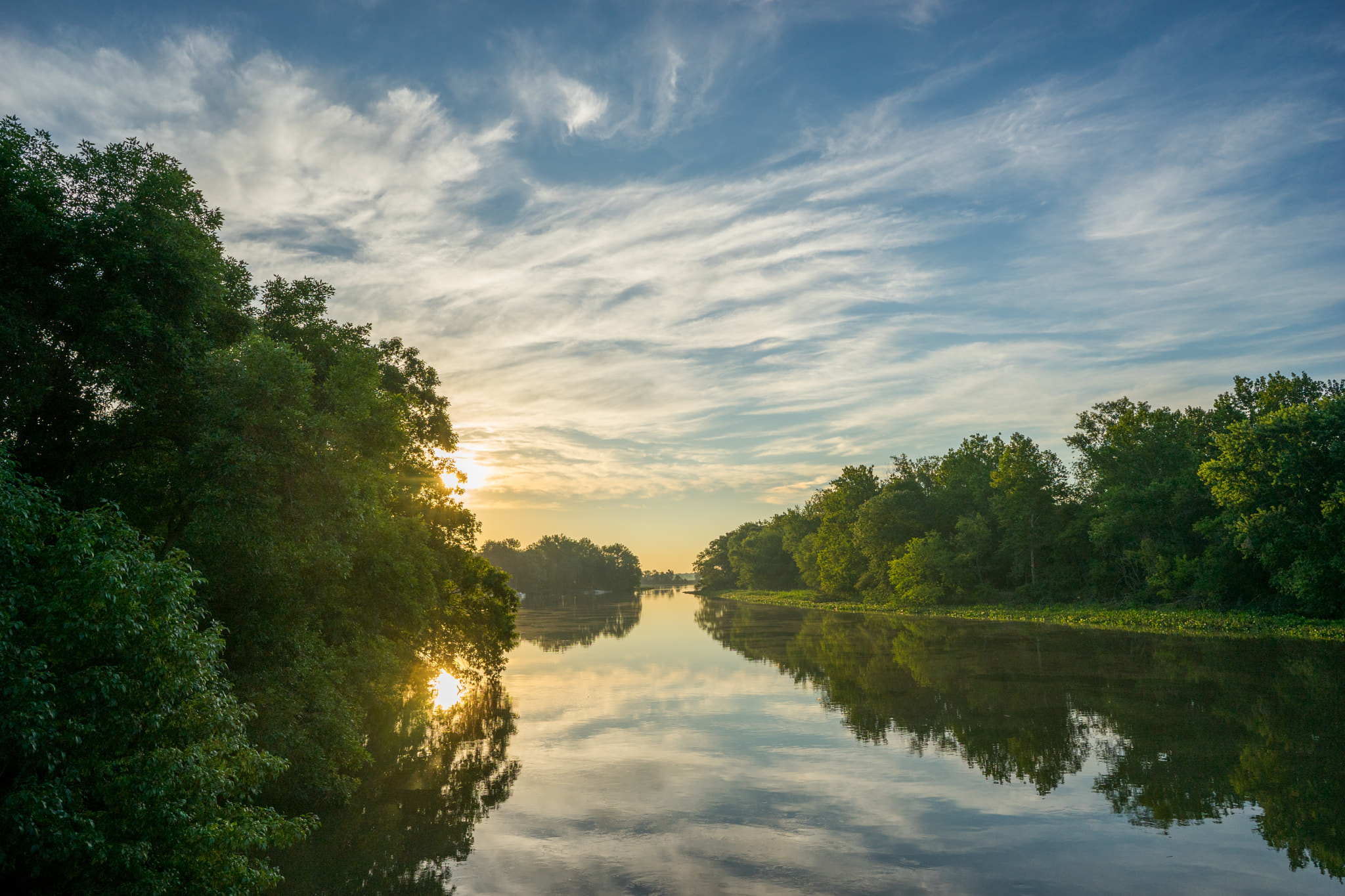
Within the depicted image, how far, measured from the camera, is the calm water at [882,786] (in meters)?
13.5

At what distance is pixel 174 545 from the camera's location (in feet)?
51.3

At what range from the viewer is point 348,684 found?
21.0 metres

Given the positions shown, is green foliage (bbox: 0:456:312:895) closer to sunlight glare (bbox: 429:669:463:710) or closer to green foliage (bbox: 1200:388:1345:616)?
sunlight glare (bbox: 429:669:463:710)

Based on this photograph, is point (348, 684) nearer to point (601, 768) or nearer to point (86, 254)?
point (601, 768)

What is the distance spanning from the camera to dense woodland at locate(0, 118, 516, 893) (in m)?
8.73

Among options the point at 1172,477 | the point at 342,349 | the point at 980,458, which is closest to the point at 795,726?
the point at 342,349

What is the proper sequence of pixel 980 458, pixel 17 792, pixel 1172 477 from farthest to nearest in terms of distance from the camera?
1. pixel 980 458
2. pixel 1172 477
3. pixel 17 792

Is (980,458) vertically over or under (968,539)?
over

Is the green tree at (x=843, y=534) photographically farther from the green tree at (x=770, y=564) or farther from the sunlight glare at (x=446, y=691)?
the sunlight glare at (x=446, y=691)

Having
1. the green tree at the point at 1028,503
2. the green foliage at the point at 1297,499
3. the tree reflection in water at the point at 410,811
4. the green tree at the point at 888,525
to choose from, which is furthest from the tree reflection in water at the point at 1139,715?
the green tree at the point at 888,525

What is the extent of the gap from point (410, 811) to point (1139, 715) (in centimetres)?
2276

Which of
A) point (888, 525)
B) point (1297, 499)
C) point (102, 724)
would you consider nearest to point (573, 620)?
point (888, 525)

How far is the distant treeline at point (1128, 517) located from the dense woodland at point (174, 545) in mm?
48192

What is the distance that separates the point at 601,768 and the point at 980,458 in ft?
287
